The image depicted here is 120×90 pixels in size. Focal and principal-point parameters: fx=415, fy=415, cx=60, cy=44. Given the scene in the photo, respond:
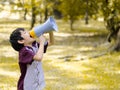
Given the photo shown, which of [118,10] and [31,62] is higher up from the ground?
[31,62]

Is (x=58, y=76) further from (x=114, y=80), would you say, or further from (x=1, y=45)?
(x=1, y=45)

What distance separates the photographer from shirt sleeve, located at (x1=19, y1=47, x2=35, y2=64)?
19.2ft

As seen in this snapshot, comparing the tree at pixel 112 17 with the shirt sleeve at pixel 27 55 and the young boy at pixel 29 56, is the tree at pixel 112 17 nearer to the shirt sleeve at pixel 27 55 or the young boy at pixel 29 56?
the young boy at pixel 29 56

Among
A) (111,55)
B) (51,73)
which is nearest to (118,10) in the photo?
(111,55)

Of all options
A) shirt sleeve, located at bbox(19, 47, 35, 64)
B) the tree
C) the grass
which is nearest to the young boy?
shirt sleeve, located at bbox(19, 47, 35, 64)

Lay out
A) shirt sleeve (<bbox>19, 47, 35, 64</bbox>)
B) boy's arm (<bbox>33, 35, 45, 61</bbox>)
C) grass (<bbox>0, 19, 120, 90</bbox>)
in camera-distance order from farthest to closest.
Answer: grass (<bbox>0, 19, 120, 90</bbox>), shirt sleeve (<bbox>19, 47, 35, 64</bbox>), boy's arm (<bbox>33, 35, 45, 61</bbox>)

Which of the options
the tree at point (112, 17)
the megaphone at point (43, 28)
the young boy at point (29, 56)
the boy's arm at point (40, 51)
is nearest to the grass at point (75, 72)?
the tree at point (112, 17)

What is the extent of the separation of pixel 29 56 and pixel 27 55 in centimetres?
4

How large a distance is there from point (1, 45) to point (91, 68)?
11551 mm

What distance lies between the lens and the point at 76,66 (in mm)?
16484

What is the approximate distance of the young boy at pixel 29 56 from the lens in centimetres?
582

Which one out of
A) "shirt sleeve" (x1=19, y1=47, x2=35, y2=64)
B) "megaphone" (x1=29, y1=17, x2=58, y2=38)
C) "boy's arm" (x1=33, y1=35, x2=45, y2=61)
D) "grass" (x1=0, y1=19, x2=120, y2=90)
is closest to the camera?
"megaphone" (x1=29, y1=17, x2=58, y2=38)

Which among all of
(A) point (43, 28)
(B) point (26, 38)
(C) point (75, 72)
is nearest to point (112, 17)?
(C) point (75, 72)

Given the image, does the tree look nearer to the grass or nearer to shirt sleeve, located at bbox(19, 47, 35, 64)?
the grass
